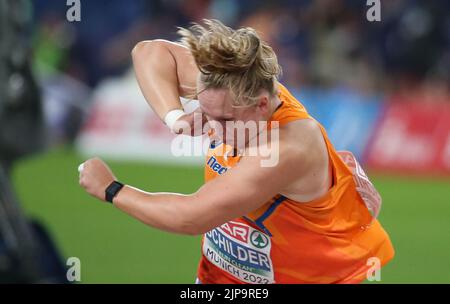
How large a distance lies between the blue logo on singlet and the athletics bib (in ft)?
0.96

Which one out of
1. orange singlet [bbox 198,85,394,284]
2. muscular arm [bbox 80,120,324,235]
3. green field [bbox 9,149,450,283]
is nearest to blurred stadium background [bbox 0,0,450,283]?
green field [bbox 9,149,450,283]

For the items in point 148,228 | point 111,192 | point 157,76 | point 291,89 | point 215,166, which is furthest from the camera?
point 291,89

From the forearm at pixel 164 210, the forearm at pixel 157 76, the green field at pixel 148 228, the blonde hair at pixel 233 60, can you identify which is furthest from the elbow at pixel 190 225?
the green field at pixel 148 228

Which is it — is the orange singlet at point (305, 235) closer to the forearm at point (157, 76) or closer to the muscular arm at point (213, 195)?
the muscular arm at point (213, 195)

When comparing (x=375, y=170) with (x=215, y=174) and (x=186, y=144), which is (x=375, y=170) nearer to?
(x=186, y=144)

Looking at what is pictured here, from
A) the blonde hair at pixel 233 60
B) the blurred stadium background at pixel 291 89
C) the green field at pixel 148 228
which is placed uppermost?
the blonde hair at pixel 233 60

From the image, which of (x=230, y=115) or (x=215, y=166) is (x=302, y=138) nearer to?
(x=230, y=115)

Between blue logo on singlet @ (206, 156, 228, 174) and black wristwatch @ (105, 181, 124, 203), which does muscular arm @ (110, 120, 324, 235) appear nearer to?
Answer: black wristwatch @ (105, 181, 124, 203)

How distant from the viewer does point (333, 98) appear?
48.6ft

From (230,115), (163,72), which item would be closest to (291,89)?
(163,72)

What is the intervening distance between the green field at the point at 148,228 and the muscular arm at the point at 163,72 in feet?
11.9

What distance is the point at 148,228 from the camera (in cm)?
1088

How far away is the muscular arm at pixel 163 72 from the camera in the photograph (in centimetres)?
495

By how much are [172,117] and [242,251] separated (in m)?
0.82
